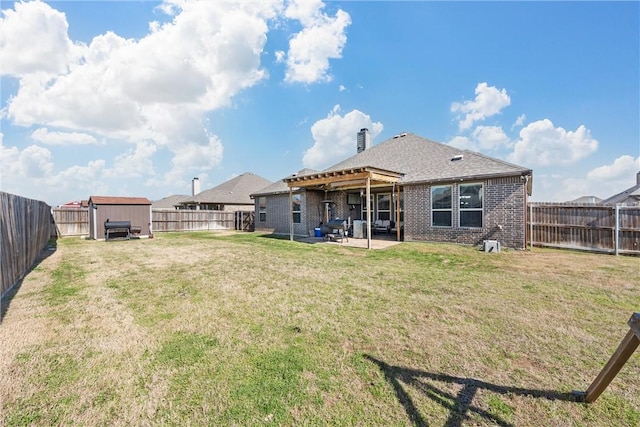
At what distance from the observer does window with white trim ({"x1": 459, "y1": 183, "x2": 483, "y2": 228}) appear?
397 inches

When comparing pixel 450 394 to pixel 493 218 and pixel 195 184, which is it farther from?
pixel 195 184

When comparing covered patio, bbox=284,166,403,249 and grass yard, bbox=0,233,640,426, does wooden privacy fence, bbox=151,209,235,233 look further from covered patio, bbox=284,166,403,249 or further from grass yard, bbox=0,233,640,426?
grass yard, bbox=0,233,640,426

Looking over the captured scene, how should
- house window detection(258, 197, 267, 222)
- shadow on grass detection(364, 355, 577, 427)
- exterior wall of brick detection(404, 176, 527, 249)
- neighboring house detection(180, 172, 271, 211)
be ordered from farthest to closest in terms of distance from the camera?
1. neighboring house detection(180, 172, 271, 211)
2. house window detection(258, 197, 267, 222)
3. exterior wall of brick detection(404, 176, 527, 249)
4. shadow on grass detection(364, 355, 577, 427)

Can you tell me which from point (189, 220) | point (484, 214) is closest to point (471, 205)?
point (484, 214)

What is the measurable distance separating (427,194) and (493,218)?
8.68 ft

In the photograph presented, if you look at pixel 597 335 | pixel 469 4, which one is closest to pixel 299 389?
pixel 597 335

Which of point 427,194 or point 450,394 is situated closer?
point 450,394

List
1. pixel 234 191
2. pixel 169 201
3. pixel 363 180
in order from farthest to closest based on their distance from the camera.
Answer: pixel 169 201 → pixel 234 191 → pixel 363 180

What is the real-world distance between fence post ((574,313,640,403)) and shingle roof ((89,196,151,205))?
1865 centimetres

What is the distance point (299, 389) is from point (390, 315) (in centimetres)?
203

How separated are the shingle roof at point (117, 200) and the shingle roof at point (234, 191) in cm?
958

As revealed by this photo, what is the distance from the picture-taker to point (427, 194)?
37.3ft

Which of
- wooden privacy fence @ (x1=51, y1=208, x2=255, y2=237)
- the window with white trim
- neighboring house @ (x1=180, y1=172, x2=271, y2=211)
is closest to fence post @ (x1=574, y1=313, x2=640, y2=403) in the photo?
the window with white trim

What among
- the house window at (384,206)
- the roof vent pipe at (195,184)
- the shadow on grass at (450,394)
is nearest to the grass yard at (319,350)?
the shadow on grass at (450,394)
